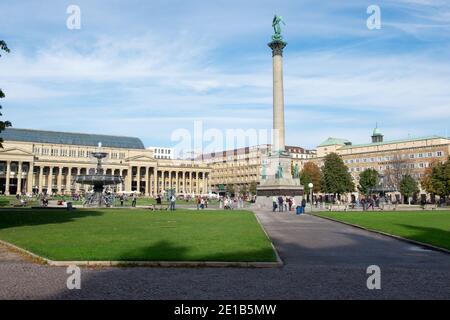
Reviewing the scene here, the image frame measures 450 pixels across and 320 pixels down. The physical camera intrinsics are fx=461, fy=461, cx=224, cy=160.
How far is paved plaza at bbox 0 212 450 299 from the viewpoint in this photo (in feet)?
34.3

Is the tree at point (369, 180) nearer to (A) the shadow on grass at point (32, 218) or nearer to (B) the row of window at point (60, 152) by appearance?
(A) the shadow on grass at point (32, 218)

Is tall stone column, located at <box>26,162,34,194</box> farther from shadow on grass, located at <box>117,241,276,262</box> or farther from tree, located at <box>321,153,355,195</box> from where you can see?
shadow on grass, located at <box>117,241,276,262</box>

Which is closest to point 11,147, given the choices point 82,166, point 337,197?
point 82,166

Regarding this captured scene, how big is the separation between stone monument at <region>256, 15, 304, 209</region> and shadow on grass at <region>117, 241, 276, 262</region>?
142 feet

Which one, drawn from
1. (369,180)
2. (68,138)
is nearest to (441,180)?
(369,180)

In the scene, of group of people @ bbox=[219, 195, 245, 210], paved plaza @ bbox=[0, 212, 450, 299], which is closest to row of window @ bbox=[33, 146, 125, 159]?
group of people @ bbox=[219, 195, 245, 210]

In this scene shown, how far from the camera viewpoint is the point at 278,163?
61062mm

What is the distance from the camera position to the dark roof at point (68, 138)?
172125 millimetres

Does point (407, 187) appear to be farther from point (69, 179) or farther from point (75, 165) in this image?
point (69, 179)

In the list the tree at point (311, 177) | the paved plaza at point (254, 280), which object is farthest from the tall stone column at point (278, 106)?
the tree at point (311, 177)

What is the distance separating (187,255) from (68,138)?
17764 centimetres

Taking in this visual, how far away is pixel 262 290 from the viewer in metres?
11.0
